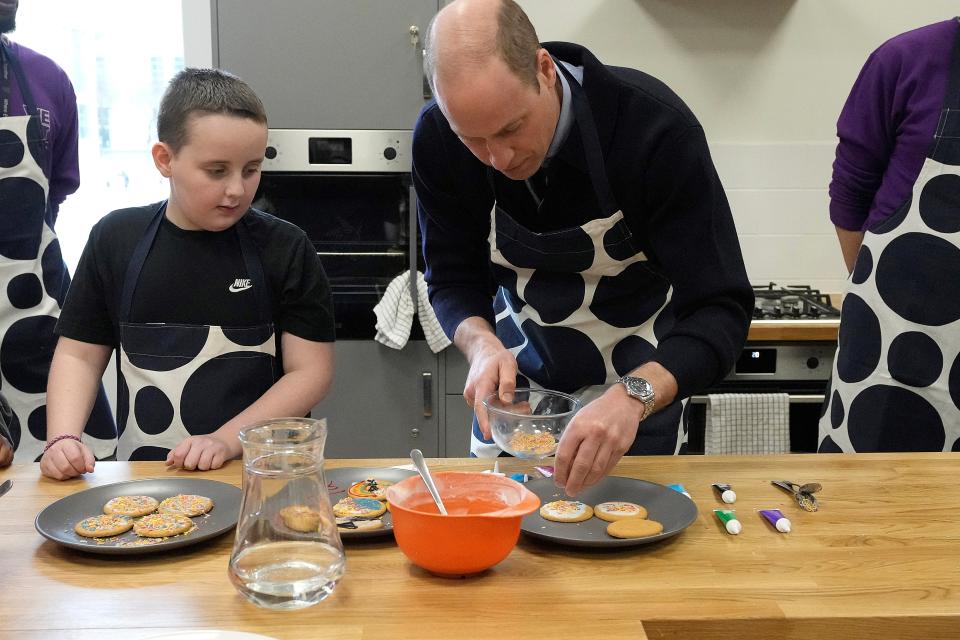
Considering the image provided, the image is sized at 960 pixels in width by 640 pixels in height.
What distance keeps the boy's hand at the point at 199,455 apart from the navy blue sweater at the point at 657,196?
0.48m

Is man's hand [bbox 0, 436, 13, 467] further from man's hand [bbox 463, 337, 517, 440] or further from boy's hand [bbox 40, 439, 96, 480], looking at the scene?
man's hand [bbox 463, 337, 517, 440]

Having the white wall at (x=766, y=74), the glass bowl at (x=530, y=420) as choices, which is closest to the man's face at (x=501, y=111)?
the glass bowl at (x=530, y=420)

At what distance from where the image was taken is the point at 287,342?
175 cm

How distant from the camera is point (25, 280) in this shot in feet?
6.99

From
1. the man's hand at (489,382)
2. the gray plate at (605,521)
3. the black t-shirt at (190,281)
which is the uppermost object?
the black t-shirt at (190,281)

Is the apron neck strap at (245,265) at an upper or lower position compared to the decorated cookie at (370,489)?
upper

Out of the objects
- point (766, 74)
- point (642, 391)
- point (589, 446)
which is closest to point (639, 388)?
point (642, 391)

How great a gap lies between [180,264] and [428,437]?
1.47m

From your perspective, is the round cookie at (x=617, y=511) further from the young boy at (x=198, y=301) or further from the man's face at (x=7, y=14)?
the man's face at (x=7, y=14)

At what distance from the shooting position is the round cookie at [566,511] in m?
1.17

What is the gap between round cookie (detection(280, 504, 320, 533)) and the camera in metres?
0.93

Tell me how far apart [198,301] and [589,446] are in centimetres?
90

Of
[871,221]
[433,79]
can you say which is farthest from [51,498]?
[871,221]

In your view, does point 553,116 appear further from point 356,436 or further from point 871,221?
point 356,436
